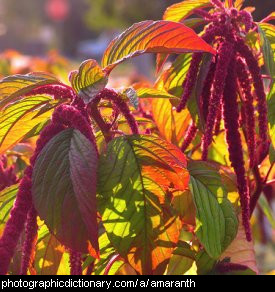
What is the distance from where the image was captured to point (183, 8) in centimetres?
97

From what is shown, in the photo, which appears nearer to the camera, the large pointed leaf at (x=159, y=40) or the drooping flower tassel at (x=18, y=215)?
the drooping flower tassel at (x=18, y=215)

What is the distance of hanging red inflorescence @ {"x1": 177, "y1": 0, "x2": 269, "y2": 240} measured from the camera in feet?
2.55

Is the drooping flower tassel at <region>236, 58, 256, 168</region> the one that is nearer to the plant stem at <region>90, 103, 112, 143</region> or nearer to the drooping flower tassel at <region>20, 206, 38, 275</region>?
the plant stem at <region>90, 103, 112, 143</region>

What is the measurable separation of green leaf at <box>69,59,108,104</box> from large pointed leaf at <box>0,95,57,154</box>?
0.05 m

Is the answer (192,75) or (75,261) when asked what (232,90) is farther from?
(75,261)

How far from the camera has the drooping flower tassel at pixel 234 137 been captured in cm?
79

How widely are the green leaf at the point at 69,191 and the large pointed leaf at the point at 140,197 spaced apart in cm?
5

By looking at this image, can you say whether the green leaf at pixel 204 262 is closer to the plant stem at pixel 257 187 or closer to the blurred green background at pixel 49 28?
the plant stem at pixel 257 187

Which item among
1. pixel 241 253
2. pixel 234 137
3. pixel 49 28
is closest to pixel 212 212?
pixel 234 137

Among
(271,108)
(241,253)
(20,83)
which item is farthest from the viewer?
(241,253)

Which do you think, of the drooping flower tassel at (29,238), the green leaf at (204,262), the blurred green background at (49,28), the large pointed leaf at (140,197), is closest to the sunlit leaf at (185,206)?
the green leaf at (204,262)

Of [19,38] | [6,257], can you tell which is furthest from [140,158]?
[19,38]

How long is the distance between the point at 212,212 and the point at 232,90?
17cm
